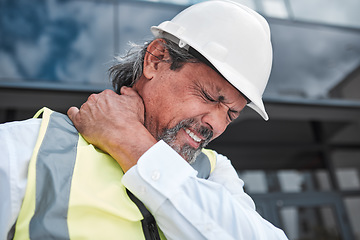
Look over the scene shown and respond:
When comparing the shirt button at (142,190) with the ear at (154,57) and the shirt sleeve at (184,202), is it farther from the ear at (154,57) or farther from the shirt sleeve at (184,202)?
the ear at (154,57)

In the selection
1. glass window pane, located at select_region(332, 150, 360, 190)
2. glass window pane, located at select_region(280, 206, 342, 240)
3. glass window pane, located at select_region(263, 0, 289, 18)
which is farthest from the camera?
glass window pane, located at select_region(332, 150, 360, 190)

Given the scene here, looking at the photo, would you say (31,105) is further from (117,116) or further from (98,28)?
(117,116)

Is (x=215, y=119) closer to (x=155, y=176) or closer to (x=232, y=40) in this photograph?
(x=232, y=40)

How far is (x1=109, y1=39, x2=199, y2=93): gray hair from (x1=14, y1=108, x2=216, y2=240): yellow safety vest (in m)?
0.48

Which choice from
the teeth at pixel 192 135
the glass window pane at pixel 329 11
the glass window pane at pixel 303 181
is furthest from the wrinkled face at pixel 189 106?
the glass window pane at pixel 329 11

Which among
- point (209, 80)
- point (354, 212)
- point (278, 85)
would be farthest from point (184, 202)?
point (354, 212)

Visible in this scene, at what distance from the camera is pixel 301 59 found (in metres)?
5.00

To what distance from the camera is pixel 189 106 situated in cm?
117

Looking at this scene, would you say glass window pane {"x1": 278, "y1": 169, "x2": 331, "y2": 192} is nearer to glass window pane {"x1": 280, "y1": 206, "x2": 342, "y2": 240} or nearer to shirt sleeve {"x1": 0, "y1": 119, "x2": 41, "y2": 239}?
glass window pane {"x1": 280, "y1": 206, "x2": 342, "y2": 240}

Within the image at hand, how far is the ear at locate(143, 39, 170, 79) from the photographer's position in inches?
50.6

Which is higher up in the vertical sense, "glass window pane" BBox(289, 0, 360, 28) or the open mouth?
"glass window pane" BBox(289, 0, 360, 28)

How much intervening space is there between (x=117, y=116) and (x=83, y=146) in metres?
0.13

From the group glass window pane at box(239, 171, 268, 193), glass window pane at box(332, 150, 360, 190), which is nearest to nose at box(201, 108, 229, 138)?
glass window pane at box(239, 171, 268, 193)

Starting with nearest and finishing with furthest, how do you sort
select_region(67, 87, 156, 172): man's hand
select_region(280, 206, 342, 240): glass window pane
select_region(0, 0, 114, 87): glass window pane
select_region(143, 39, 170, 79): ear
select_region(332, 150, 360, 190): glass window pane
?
select_region(67, 87, 156, 172): man's hand
select_region(143, 39, 170, 79): ear
select_region(0, 0, 114, 87): glass window pane
select_region(280, 206, 342, 240): glass window pane
select_region(332, 150, 360, 190): glass window pane
